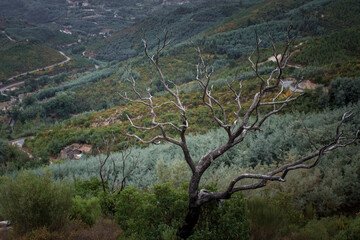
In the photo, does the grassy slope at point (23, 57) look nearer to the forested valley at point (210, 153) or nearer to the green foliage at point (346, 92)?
the forested valley at point (210, 153)

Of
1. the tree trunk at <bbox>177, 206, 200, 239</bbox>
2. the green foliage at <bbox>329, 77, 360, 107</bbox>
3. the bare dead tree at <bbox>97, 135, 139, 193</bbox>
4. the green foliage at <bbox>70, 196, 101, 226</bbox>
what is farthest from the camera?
the green foliage at <bbox>329, 77, 360, 107</bbox>

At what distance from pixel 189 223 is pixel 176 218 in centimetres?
17

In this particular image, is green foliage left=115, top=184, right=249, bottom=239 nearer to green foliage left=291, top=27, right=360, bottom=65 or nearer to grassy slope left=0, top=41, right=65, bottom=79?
green foliage left=291, top=27, right=360, bottom=65

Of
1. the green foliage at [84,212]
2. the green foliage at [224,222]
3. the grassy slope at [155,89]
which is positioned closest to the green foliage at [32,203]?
the green foliage at [84,212]

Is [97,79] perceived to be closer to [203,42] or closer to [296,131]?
[203,42]

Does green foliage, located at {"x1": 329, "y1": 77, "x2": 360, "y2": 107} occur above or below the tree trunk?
below

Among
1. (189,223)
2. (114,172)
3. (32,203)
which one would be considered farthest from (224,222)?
(114,172)

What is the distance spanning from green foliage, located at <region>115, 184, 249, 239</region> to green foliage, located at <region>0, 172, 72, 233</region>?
1.20 meters

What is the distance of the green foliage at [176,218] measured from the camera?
2.45 meters

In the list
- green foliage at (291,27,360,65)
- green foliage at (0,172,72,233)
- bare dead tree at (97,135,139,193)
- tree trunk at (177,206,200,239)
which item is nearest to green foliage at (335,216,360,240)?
tree trunk at (177,206,200,239)

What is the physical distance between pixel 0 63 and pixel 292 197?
246ft

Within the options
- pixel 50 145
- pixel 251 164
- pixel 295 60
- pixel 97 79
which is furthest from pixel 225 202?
pixel 97 79

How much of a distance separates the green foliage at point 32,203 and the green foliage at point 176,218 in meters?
1.20

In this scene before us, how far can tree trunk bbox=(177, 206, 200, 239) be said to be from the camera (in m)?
2.54
